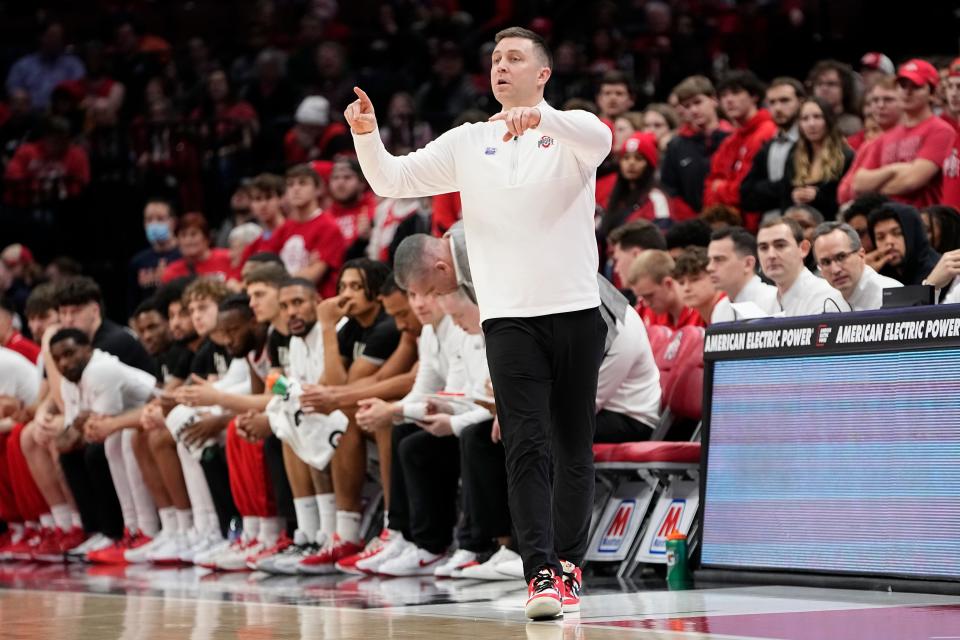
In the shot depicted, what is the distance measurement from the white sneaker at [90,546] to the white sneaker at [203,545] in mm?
1036

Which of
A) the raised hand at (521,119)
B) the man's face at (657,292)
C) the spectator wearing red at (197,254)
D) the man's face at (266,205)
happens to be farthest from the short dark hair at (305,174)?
the raised hand at (521,119)

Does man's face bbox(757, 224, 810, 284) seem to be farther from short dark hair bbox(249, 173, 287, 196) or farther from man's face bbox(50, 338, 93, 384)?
short dark hair bbox(249, 173, 287, 196)

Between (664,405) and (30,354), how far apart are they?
6440 millimetres

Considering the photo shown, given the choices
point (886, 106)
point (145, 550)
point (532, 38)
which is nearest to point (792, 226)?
point (886, 106)

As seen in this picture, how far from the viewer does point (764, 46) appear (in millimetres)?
15438

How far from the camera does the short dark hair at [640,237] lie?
8.60m

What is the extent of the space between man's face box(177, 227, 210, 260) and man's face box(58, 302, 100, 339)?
1.78 meters

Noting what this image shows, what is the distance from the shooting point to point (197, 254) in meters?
12.8

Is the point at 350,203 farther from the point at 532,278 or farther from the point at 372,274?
the point at 532,278

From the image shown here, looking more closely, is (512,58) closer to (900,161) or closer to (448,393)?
(448,393)

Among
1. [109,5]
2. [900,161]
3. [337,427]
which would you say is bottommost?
[337,427]

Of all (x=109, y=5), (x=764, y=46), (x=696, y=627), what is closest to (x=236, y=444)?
(x=696, y=627)

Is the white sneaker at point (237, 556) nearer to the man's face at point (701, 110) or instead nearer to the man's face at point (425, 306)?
the man's face at point (425, 306)

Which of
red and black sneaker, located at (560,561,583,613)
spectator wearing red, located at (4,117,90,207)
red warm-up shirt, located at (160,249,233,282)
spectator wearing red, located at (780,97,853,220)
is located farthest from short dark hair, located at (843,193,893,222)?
spectator wearing red, located at (4,117,90,207)
